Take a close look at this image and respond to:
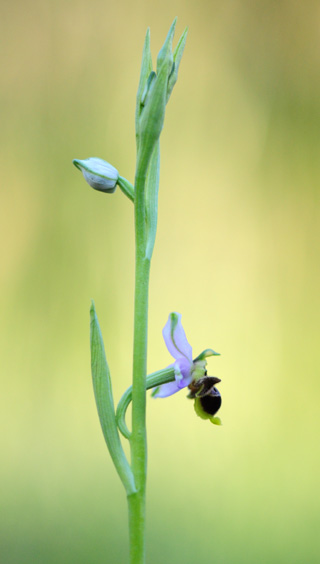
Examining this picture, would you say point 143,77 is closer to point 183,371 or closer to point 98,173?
point 98,173

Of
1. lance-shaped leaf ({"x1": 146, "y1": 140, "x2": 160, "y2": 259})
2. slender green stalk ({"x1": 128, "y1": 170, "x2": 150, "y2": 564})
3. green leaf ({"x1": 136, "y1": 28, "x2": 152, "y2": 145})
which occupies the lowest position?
slender green stalk ({"x1": 128, "y1": 170, "x2": 150, "y2": 564})

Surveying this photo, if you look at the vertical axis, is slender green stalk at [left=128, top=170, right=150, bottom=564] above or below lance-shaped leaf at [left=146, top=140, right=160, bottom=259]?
below

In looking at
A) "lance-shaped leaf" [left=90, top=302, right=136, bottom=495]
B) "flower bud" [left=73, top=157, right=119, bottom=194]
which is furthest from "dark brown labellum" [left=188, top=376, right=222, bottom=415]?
"flower bud" [left=73, top=157, right=119, bottom=194]

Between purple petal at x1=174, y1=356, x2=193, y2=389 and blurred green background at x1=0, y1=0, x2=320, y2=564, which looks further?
blurred green background at x1=0, y1=0, x2=320, y2=564

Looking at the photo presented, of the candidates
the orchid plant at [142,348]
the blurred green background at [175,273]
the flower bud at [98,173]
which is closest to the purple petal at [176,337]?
the orchid plant at [142,348]

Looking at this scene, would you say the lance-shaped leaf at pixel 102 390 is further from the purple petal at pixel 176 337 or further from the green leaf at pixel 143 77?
the green leaf at pixel 143 77

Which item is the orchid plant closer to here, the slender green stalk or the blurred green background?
the slender green stalk
